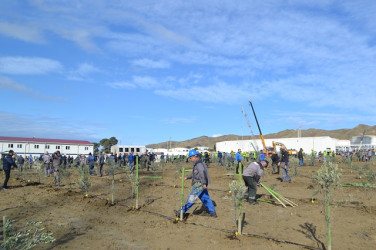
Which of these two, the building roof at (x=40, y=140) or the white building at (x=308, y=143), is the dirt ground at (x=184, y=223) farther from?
the white building at (x=308, y=143)

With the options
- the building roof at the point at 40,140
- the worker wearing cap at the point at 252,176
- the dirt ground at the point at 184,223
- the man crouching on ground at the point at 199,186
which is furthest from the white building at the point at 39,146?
the man crouching on ground at the point at 199,186

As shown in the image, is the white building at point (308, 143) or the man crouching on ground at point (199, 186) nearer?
the man crouching on ground at point (199, 186)

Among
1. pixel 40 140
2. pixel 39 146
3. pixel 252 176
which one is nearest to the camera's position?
pixel 252 176

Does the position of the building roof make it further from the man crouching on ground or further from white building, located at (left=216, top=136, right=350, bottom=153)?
the man crouching on ground

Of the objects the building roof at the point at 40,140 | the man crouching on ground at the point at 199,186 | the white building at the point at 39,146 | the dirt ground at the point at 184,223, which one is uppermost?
the building roof at the point at 40,140

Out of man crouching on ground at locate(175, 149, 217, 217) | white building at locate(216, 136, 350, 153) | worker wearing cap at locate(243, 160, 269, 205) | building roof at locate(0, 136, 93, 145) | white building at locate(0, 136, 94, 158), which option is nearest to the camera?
man crouching on ground at locate(175, 149, 217, 217)

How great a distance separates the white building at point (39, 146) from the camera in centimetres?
4278

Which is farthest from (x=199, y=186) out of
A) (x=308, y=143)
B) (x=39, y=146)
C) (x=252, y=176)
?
(x=308, y=143)

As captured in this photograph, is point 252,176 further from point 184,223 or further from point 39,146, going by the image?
point 39,146

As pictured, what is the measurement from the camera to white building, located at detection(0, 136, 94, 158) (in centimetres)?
4278

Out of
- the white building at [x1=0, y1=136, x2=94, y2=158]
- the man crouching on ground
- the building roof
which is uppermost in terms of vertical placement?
the building roof

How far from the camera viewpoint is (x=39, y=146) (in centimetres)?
4500

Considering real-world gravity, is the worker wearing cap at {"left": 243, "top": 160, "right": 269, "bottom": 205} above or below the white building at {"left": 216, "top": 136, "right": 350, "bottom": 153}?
below

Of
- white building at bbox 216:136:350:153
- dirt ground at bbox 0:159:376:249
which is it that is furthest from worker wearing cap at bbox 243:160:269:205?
white building at bbox 216:136:350:153
